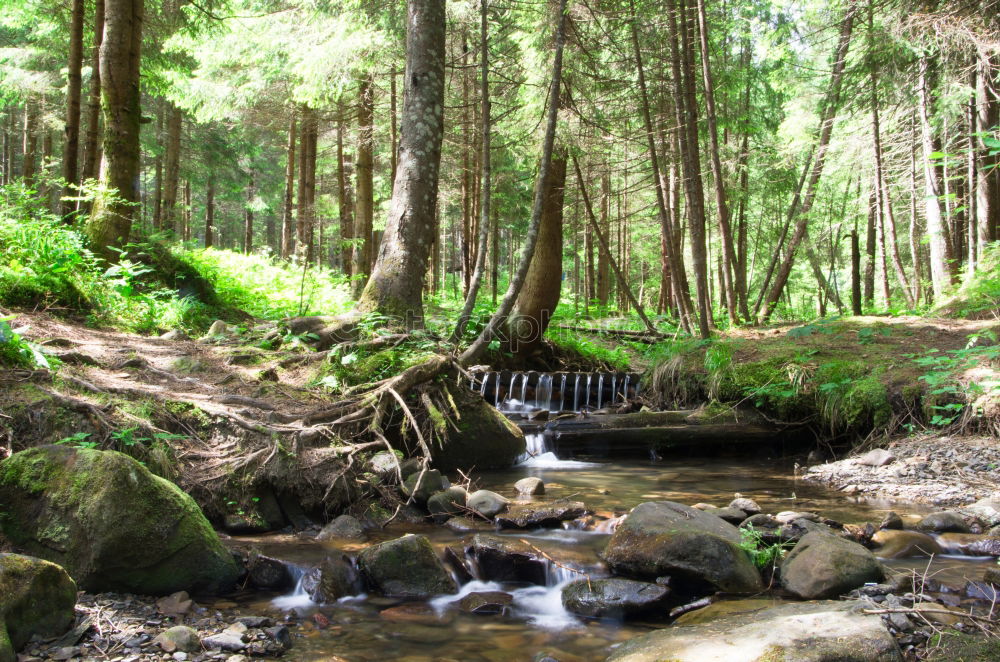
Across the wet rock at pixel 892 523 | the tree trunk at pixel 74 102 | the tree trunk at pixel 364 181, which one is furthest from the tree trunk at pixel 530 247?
the tree trunk at pixel 364 181

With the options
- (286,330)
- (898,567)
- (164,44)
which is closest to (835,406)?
(898,567)

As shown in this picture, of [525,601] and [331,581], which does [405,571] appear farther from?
[525,601]

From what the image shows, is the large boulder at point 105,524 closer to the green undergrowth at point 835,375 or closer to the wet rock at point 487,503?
the wet rock at point 487,503

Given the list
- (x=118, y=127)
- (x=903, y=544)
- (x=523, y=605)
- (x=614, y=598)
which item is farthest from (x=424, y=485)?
(x=118, y=127)

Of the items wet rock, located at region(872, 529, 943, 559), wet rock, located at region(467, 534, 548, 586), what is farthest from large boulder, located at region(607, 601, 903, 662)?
wet rock, located at region(872, 529, 943, 559)

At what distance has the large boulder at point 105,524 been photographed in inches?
142

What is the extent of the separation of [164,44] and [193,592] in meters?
13.5

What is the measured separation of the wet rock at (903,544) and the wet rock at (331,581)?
4143 millimetres

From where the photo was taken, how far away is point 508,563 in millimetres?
4715

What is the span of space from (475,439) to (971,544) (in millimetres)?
4863

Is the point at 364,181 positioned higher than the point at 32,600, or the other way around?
the point at 364,181

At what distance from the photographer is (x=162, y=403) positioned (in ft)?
17.3

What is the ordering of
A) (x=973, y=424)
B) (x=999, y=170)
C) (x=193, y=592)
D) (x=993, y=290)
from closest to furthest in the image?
1. (x=193, y=592)
2. (x=973, y=424)
3. (x=993, y=290)
4. (x=999, y=170)

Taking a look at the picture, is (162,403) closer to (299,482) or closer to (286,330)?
(299,482)
